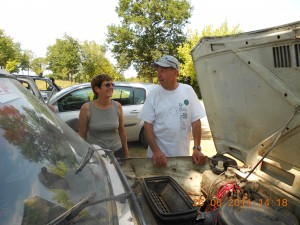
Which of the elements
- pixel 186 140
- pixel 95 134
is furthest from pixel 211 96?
pixel 95 134

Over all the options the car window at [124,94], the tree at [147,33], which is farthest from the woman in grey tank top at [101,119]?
the tree at [147,33]

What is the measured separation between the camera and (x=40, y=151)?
4.65 feet

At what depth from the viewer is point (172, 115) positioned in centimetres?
304

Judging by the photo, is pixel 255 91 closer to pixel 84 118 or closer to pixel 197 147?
pixel 197 147

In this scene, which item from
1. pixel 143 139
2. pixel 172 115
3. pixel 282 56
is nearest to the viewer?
pixel 282 56

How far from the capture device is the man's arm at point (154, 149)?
102 inches

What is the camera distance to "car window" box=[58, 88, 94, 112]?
6.41m

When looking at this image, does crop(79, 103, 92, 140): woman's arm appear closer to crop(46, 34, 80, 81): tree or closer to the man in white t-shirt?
the man in white t-shirt

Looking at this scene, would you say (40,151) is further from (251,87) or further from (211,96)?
(211,96)

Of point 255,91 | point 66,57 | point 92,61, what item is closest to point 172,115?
point 255,91

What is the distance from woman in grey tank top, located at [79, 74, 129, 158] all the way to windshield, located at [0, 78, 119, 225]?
4.40 ft

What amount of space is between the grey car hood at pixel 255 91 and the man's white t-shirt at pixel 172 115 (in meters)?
0.39

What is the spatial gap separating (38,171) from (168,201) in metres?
0.88

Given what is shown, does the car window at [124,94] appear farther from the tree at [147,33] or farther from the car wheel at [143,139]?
the tree at [147,33]
